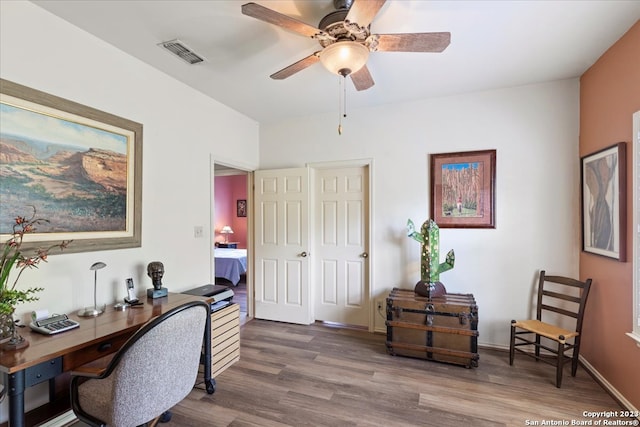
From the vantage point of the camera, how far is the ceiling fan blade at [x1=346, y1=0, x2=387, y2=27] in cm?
149

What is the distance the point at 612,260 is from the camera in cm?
230

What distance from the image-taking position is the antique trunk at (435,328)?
2711 millimetres

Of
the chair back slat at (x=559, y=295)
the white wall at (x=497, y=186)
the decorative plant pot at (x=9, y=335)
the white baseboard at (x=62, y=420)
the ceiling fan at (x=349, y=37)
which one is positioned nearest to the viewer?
the decorative plant pot at (x=9, y=335)

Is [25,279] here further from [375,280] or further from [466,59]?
[466,59]

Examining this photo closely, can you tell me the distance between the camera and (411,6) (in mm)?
1840

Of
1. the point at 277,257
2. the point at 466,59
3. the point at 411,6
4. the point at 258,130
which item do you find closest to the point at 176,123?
the point at 258,130

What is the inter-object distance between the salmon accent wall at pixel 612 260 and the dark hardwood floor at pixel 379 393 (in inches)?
9.9

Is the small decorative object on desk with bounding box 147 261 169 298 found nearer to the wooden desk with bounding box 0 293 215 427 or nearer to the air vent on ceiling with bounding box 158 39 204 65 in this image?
the wooden desk with bounding box 0 293 215 427

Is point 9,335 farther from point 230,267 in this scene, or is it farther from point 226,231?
point 226,231

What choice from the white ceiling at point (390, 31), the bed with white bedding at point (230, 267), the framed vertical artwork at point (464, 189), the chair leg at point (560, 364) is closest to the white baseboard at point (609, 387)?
the chair leg at point (560, 364)

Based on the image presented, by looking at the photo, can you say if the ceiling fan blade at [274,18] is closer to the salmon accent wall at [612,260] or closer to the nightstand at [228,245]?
the salmon accent wall at [612,260]

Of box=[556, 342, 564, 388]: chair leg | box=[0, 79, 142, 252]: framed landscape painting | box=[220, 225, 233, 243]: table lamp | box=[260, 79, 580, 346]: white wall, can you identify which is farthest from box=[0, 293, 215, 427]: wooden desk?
box=[220, 225, 233, 243]: table lamp

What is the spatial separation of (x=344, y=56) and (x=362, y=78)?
47 cm

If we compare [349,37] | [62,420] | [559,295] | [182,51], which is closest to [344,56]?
[349,37]
